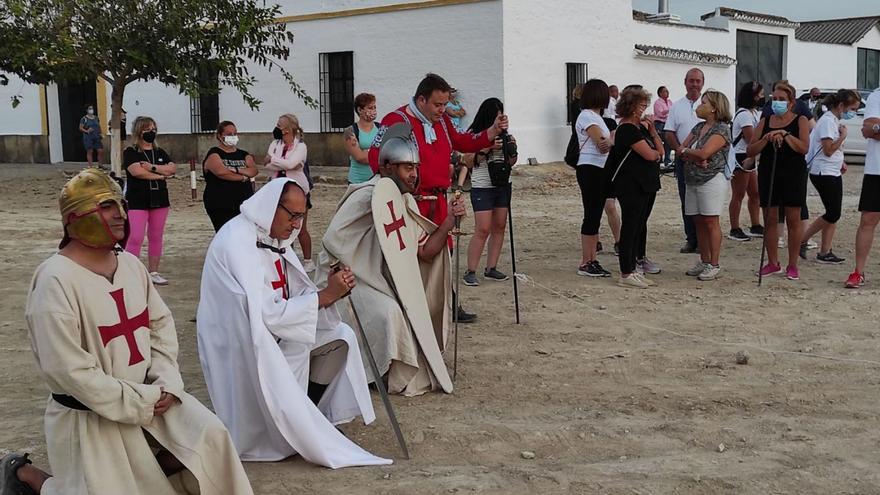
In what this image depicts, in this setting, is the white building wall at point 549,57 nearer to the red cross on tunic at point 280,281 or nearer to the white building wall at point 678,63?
the white building wall at point 678,63

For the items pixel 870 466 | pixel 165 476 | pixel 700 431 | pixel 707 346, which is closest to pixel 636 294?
pixel 707 346

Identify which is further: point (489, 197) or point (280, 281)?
point (489, 197)

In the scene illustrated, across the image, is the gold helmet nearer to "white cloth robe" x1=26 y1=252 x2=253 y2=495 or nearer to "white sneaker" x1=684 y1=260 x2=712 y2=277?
"white cloth robe" x1=26 y1=252 x2=253 y2=495

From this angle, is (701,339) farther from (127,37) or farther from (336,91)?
(336,91)

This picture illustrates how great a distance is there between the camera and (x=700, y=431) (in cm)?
514

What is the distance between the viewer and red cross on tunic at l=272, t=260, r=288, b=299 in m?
4.86

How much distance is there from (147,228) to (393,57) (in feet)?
44.2

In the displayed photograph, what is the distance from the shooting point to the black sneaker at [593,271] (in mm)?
9562

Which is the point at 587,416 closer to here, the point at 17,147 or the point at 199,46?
the point at 199,46

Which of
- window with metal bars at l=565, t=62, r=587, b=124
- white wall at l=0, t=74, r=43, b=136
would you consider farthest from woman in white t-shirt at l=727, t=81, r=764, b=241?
white wall at l=0, t=74, r=43, b=136

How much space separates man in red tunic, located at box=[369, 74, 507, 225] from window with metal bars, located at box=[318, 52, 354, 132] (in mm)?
16428

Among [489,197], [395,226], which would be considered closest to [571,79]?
[489,197]

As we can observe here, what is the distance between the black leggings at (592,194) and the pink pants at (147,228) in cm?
392

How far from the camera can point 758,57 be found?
29.7m
